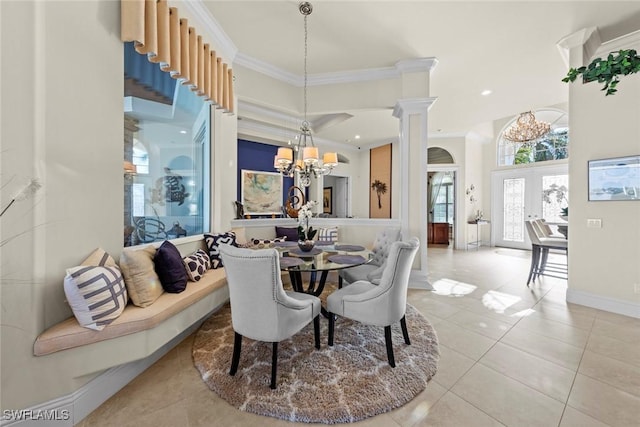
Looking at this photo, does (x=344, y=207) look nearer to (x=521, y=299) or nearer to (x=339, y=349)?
(x=521, y=299)

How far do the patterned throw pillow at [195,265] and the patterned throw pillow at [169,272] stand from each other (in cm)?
25

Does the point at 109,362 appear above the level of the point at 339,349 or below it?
above

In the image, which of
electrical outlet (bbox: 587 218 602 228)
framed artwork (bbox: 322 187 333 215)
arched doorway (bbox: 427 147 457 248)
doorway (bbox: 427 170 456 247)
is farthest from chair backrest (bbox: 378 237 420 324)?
doorway (bbox: 427 170 456 247)

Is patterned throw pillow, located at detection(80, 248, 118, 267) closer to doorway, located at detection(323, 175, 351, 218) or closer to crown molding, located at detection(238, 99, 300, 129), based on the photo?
crown molding, located at detection(238, 99, 300, 129)

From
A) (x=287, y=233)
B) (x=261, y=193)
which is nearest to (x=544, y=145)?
(x=287, y=233)

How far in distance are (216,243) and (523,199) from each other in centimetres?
821

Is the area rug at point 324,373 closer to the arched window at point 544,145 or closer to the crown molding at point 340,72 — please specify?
the crown molding at point 340,72

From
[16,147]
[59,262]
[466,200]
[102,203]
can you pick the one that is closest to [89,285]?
[59,262]

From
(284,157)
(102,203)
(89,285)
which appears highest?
(284,157)

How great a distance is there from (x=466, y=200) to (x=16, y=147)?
844cm

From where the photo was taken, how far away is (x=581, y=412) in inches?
59.2

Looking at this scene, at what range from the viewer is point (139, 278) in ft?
5.87

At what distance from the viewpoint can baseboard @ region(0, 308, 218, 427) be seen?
1.37m

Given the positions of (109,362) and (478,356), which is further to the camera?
(478,356)
